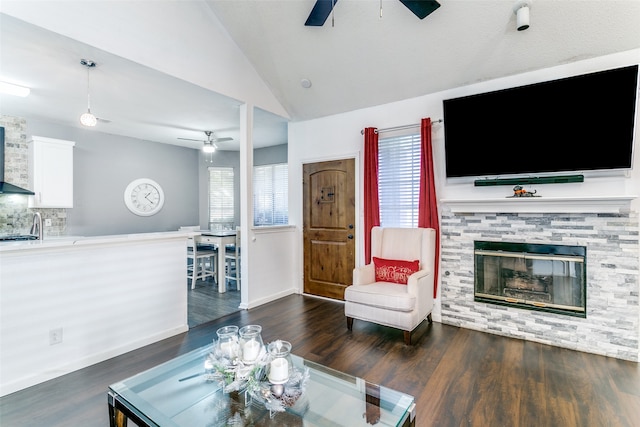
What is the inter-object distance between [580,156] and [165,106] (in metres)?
4.86

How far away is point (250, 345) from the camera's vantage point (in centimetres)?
161

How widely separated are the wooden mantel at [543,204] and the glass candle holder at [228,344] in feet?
8.73

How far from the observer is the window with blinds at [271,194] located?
6496mm

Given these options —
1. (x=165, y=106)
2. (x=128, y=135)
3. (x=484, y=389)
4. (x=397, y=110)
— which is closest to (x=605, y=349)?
(x=484, y=389)

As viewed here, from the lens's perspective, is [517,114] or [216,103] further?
[216,103]

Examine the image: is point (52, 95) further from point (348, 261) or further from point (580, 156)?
point (580, 156)

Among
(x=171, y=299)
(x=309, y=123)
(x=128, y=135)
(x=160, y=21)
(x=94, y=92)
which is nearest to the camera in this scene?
(x=160, y=21)

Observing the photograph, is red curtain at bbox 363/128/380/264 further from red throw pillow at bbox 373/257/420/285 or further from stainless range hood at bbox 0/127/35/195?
stainless range hood at bbox 0/127/35/195

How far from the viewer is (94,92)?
3686mm

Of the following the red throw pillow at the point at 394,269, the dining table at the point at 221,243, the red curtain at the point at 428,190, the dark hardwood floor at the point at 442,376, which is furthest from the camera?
the dining table at the point at 221,243

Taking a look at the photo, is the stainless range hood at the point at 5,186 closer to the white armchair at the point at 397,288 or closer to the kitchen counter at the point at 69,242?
the kitchen counter at the point at 69,242

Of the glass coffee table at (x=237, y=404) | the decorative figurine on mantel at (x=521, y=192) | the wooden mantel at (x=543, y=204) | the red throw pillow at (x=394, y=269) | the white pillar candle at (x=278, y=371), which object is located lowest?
the glass coffee table at (x=237, y=404)

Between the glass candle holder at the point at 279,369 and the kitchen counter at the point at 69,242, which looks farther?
the kitchen counter at the point at 69,242

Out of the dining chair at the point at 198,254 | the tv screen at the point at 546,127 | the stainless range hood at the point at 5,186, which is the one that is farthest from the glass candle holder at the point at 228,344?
the stainless range hood at the point at 5,186
